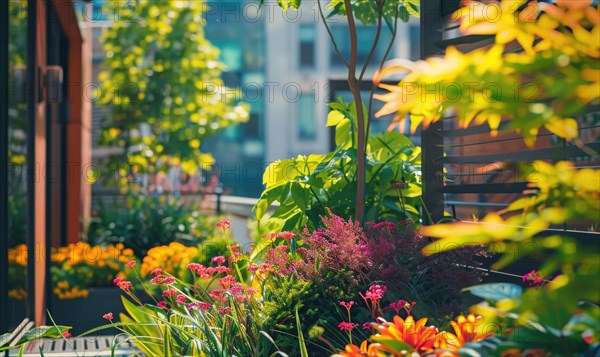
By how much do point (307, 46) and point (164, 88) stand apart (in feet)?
90.5

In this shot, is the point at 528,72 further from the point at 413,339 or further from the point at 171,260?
the point at 171,260

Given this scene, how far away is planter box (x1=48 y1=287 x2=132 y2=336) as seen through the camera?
5766mm

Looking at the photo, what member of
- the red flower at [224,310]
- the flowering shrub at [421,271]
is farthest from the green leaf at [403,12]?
the red flower at [224,310]

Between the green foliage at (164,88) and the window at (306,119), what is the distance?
1031 inches

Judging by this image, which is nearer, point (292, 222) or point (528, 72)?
point (528, 72)

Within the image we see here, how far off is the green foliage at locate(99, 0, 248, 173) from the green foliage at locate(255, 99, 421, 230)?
9.63 m

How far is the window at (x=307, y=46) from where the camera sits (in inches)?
1596

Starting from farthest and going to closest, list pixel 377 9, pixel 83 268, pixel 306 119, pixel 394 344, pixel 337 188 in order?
pixel 306 119
pixel 83 268
pixel 377 9
pixel 337 188
pixel 394 344

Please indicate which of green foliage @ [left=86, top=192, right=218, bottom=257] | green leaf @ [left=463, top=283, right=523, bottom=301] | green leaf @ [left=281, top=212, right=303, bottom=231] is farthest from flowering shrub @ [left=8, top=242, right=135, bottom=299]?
green leaf @ [left=463, top=283, right=523, bottom=301]

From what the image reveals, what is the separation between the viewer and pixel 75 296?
590 cm

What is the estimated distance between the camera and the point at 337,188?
3719 mm

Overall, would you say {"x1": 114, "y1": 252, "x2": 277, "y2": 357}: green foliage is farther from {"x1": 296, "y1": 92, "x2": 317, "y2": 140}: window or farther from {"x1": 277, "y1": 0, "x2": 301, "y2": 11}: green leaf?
{"x1": 296, "y1": 92, "x2": 317, "y2": 140}: window

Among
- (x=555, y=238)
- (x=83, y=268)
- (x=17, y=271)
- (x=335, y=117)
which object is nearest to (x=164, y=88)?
(x=83, y=268)

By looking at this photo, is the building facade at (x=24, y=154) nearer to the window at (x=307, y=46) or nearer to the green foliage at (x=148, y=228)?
the green foliage at (x=148, y=228)
